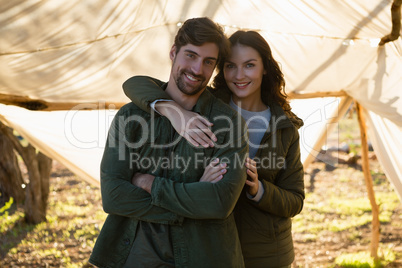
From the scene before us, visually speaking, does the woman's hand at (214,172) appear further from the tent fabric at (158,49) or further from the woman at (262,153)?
the tent fabric at (158,49)

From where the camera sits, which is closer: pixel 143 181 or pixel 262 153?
pixel 143 181

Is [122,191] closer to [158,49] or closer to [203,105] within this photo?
[203,105]

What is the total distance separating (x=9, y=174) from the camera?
6.82m

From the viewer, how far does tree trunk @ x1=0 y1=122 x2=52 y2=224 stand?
5914 mm

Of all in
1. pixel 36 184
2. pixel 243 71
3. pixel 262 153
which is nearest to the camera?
pixel 262 153

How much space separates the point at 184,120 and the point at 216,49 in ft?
1.25

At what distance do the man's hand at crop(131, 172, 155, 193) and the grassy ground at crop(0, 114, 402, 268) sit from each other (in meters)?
2.93

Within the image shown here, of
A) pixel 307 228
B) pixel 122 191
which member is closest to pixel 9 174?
pixel 307 228

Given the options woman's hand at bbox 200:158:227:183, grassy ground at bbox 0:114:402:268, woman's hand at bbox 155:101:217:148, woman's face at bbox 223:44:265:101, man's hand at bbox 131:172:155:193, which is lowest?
grassy ground at bbox 0:114:402:268

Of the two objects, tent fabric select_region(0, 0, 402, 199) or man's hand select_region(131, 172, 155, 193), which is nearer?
man's hand select_region(131, 172, 155, 193)

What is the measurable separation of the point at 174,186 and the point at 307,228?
4.56m

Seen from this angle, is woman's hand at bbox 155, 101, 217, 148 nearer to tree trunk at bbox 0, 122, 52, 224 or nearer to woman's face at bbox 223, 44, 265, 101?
woman's face at bbox 223, 44, 265, 101

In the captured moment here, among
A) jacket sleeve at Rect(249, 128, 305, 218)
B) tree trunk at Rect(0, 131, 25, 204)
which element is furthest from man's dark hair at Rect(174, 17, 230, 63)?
tree trunk at Rect(0, 131, 25, 204)

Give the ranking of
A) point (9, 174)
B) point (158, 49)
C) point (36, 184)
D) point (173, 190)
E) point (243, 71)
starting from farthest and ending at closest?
1. point (9, 174)
2. point (36, 184)
3. point (158, 49)
4. point (243, 71)
5. point (173, 190)
